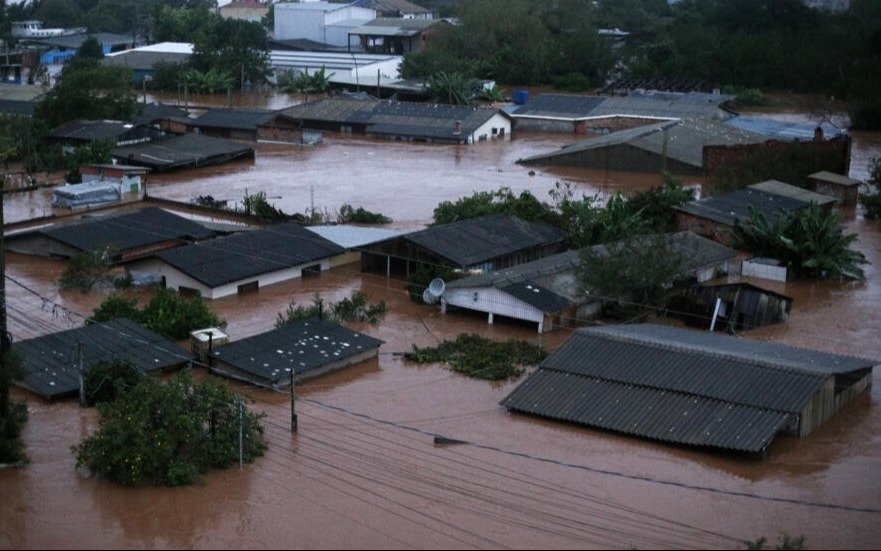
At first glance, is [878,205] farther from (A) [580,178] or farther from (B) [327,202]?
(B) [327,202]

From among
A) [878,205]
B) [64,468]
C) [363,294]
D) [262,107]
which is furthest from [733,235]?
[262,107]

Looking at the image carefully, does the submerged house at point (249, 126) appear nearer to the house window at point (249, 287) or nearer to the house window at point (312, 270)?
the house window at point (312, 270)

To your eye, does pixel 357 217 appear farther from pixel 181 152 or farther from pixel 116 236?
pixel 181 152

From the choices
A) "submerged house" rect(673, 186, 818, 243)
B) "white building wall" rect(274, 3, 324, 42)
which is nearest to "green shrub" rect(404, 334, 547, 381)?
"submerged house" rect(673, 186, 818, 243)

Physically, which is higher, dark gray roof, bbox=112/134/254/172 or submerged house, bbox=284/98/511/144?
submerged house, bbox=284/98/511/144

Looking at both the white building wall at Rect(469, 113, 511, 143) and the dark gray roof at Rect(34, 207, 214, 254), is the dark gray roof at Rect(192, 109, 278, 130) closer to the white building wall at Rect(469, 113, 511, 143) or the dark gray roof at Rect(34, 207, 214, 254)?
the white building wall at Rect(469, 113, 511, 143)
